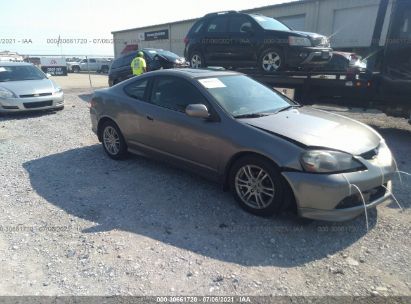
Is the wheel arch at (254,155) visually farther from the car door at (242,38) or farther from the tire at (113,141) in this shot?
the car door at (242,38)

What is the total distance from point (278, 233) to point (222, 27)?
668 cm

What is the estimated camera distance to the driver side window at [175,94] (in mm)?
4371

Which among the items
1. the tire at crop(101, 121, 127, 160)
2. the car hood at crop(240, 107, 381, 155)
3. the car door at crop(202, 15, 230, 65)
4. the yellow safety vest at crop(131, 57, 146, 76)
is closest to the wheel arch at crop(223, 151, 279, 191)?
the car hood at crop(240, 107, 381, 155)

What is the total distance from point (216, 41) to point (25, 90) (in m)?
5.23

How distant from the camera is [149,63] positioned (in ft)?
42.1

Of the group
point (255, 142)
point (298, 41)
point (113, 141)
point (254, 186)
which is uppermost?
point (298, 41)

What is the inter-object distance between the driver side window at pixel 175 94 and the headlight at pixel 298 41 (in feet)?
13.1

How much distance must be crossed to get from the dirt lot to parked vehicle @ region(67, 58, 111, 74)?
36064 millimetres

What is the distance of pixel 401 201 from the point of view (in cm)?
420

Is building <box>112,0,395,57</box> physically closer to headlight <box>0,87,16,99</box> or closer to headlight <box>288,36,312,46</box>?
headlight <box>288,36,312,46</box>

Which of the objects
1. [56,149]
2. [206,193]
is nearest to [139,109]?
[206,193]

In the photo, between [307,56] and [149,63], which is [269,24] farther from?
[149,63]

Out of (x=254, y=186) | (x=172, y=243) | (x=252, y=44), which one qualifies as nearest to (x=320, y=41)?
(x=252, y=44)

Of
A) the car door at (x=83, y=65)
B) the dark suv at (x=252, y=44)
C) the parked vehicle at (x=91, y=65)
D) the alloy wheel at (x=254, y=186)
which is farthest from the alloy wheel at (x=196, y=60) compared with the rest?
the car door at (x=83, y=65)
